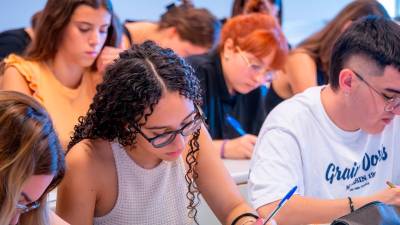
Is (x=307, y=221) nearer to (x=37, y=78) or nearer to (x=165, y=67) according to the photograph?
(x=165, y=67)

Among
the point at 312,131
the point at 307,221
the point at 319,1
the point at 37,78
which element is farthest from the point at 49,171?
the point at 319,1

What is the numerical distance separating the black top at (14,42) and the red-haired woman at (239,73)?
0.78 meters

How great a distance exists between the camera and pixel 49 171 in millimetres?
1160

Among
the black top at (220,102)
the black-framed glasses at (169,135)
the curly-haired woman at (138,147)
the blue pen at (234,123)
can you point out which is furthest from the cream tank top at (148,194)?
the blue pen at (234,123)

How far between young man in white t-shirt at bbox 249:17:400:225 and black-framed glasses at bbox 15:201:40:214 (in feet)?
1.93

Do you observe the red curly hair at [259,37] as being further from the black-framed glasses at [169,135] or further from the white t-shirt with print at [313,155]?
the black-framed glasses at [169,135]

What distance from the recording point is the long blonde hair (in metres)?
1.07

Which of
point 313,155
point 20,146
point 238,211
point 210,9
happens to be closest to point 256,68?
point 313,155

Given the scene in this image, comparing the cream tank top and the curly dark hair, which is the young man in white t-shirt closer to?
the cream tank top

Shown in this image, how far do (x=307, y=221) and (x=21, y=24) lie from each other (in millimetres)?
2455

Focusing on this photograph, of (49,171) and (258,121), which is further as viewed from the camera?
(258,121)

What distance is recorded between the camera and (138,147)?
145 cm

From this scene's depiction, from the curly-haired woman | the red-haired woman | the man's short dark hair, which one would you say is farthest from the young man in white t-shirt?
the red-haired woman

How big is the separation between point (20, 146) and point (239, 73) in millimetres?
1572
